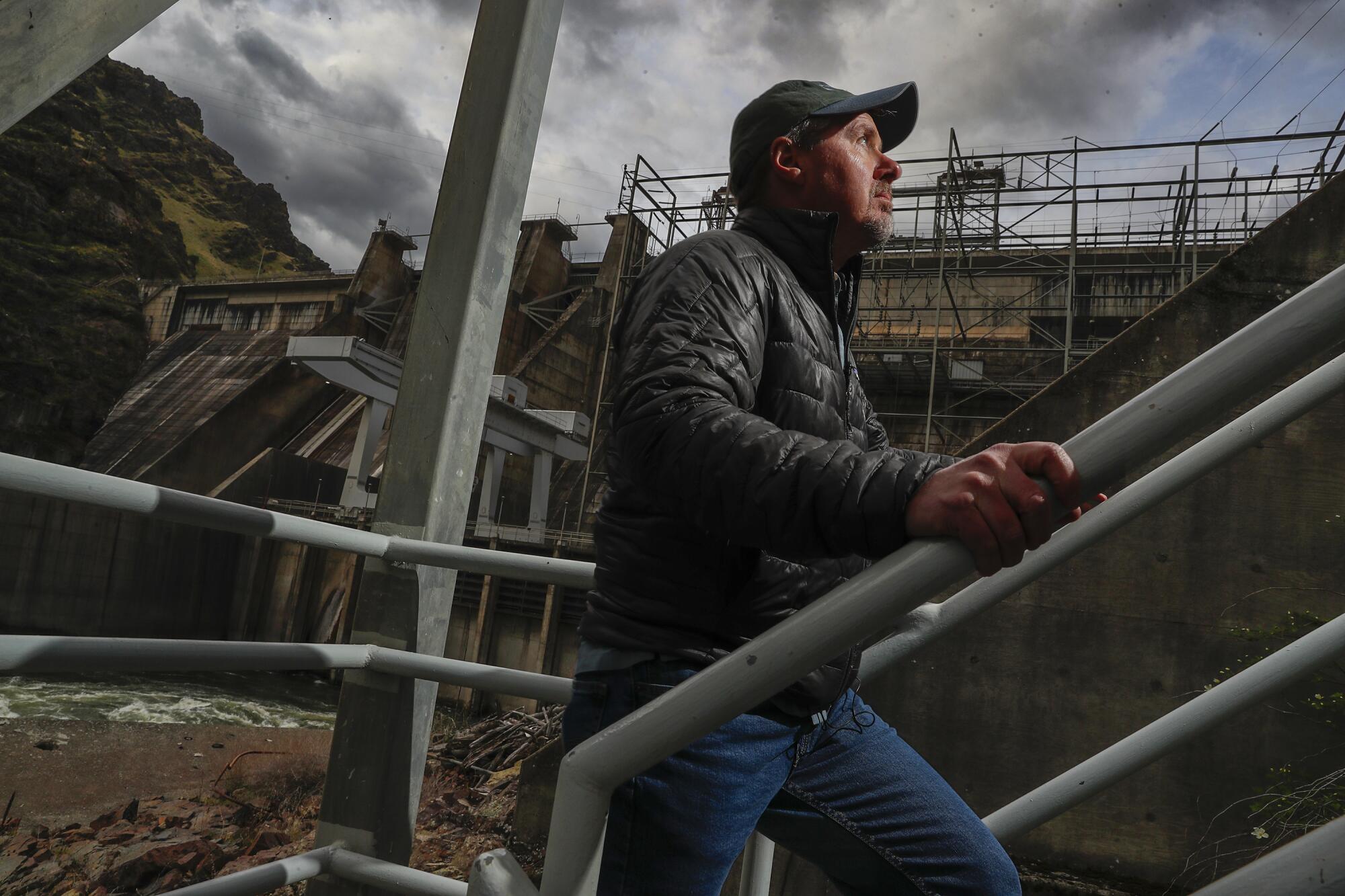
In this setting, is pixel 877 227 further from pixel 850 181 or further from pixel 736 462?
pixel 736 462

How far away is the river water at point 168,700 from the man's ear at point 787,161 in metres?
10.2

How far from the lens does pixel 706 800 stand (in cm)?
72

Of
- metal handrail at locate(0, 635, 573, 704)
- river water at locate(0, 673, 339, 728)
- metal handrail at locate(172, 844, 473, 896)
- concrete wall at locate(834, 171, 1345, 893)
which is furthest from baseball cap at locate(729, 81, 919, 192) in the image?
river water at locate(0, 673, 339, 728)

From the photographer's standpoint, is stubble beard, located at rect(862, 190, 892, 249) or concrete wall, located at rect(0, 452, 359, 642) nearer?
stubble beard, located at rect(862, 190, 892, 249)

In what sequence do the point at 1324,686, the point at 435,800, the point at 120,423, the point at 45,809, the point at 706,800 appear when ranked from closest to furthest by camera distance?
the point at 706,800 → the point at 1324,686 → the point at 45,809 → the point at 435,800 → the point at 120,423

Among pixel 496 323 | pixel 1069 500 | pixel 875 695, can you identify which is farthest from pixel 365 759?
pixel 875 695

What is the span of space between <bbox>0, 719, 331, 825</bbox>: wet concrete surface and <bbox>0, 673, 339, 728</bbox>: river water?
4.95 m

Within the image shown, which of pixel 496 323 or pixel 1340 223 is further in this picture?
pixel 1340 223

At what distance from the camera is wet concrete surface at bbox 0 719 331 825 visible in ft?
11.7

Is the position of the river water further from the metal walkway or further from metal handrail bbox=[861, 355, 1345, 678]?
metal handrail bbox=[861, 355, 1345, 678]

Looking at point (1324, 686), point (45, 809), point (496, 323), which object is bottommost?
point (45, 809)

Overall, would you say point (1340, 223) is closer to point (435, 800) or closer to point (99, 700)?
point (435, 800)

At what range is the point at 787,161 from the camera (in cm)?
98

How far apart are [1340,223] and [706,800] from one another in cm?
270
